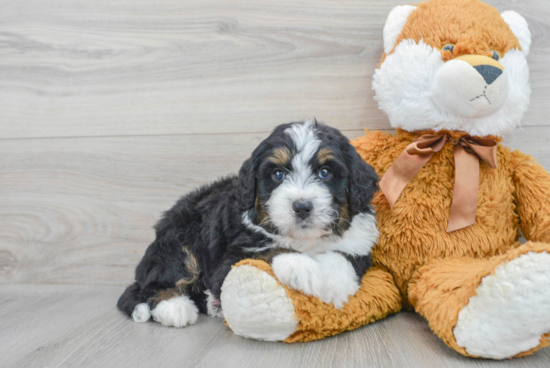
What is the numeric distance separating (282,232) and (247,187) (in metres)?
0.22

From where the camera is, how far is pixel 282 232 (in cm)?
148

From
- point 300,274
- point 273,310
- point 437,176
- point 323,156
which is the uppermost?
point 323,156

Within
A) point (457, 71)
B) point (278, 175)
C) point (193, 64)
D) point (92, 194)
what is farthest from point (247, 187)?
point (92, 194)

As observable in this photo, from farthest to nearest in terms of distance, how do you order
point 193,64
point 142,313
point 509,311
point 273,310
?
point 193,64, point 142,313, point 273,310, point 509,311

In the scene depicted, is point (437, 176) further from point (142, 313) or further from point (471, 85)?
point (142, 313)

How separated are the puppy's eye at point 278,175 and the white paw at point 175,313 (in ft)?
2.16

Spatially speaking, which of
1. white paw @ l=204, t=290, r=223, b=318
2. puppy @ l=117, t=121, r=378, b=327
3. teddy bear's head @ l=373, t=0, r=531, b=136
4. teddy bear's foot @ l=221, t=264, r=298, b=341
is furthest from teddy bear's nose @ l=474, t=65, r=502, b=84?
white paw @ l=204, t=290, r=223, b=318

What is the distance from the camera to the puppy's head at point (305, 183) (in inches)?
56.5

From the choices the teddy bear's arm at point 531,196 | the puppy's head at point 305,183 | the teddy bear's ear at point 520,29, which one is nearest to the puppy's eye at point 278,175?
the puppy's head at point 305,183

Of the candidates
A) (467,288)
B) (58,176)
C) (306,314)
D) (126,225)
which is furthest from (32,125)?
(467,288)

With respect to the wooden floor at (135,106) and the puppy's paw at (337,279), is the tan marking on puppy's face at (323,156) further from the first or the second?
the wooden floor at (135,106)

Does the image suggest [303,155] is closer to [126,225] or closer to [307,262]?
[307,262]

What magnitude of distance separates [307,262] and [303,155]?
Answer: 0.35 meters

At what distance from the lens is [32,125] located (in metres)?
2.49
